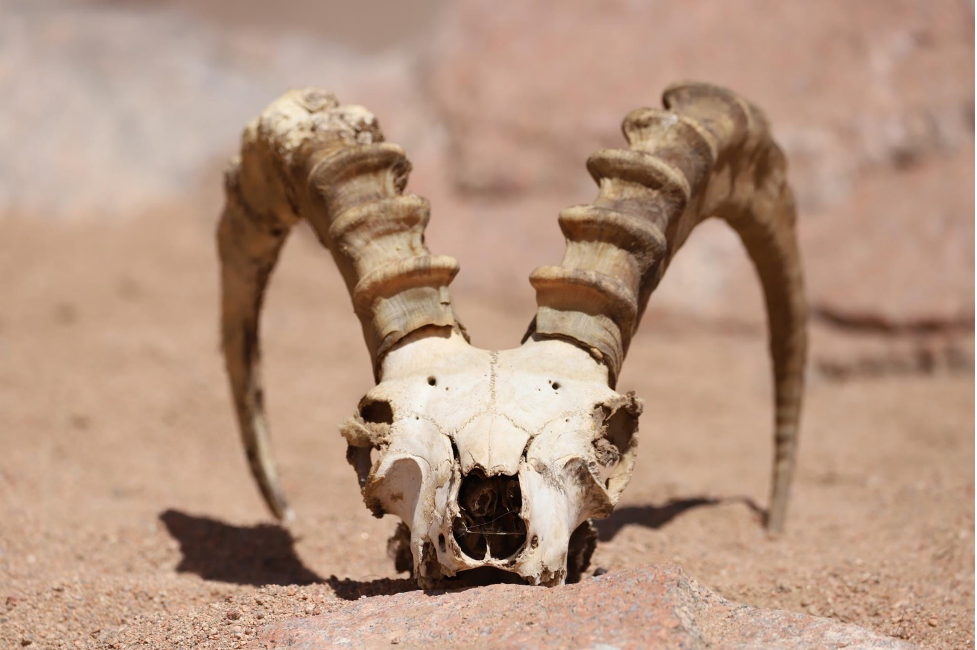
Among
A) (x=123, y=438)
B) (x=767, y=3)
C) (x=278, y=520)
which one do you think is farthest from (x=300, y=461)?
(x=767, y=3)

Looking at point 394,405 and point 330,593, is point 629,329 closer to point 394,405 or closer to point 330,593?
point 394,405

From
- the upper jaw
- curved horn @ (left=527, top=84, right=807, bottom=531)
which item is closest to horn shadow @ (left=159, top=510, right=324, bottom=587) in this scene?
the upper jaw

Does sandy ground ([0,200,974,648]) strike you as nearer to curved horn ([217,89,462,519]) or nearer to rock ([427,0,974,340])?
rock ([427,0,974,340])

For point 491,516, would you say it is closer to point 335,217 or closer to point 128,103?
point 335,217

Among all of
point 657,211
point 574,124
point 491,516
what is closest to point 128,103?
point 574,124

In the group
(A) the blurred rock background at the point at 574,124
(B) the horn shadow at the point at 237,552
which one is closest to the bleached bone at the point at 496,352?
(B) the horn shadow at the point at 237,552
